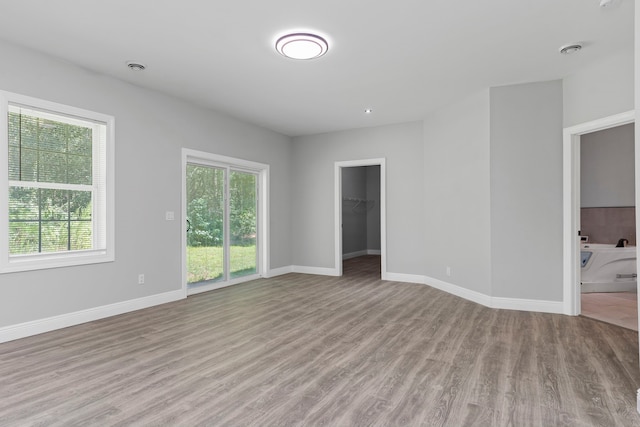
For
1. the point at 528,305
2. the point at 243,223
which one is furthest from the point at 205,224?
the point at 528,305

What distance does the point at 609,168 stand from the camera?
20.1 ft

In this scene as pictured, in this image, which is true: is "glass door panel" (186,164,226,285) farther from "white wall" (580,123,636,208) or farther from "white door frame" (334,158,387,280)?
"white wall" (580,123,636,208)

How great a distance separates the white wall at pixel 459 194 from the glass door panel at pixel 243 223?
9.81ft

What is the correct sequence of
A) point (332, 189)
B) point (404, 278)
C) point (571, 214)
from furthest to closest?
point (332, 189) → point (404, 278) → point (571, 214)

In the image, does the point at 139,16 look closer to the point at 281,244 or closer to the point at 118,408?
the point at 118,408

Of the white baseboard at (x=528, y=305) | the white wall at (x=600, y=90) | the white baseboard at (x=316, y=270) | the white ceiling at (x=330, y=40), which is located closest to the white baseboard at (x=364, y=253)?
the white baseboard at (x=316, y=270)

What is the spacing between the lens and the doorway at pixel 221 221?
530 centimetres

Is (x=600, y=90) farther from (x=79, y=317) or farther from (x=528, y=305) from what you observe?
(x=79, y=317)

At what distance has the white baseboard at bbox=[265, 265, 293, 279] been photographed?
6.75 metres

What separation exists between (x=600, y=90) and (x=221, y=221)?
5.10m

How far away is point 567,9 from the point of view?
281cm

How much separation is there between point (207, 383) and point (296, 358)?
0.73 m

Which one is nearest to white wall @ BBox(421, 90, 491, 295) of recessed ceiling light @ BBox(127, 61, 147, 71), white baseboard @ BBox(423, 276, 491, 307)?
white baseboard @ BBox(423, 276, 491, 307)

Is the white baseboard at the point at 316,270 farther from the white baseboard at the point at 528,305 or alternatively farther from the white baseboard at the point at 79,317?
the white baseboard at the point at 528,305
